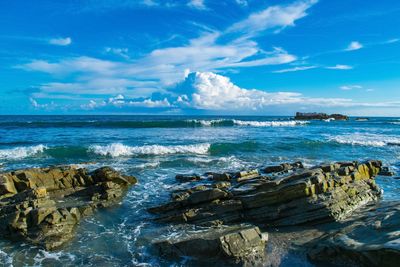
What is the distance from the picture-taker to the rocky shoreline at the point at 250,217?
26.1ft

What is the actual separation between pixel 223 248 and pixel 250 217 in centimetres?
286

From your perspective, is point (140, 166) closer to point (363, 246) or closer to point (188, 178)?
point (188, 178)

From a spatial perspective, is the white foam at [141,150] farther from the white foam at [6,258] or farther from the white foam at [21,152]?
the white foam at [6,258]

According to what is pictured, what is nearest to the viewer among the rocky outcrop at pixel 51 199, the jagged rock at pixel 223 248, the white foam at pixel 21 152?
the jagged rock at pixel 223 248

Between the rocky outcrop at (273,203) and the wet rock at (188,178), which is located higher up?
the rocky outcrop at (273,203)

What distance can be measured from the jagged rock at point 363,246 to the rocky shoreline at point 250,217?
2cm

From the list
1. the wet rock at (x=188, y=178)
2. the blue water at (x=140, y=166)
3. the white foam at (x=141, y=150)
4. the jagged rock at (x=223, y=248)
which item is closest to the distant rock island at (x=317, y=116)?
the blue water at (x=140, y=166)

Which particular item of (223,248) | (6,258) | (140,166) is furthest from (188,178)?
(6,258)

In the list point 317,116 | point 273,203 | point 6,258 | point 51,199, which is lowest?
point 6,258

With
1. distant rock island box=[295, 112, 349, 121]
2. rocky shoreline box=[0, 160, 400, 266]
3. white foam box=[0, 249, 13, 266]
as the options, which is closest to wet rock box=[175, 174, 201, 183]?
rocky shoreline box=[0, 160, 400, 266]

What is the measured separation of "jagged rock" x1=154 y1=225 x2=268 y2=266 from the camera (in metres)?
7.94

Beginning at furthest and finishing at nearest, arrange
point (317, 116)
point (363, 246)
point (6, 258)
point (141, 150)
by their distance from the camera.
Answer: point (317, 116), point (141, 150), point (6, 258), point (363, 246)

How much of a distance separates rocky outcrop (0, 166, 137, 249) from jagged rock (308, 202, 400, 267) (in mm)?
6710

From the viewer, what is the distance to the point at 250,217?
10617mm
